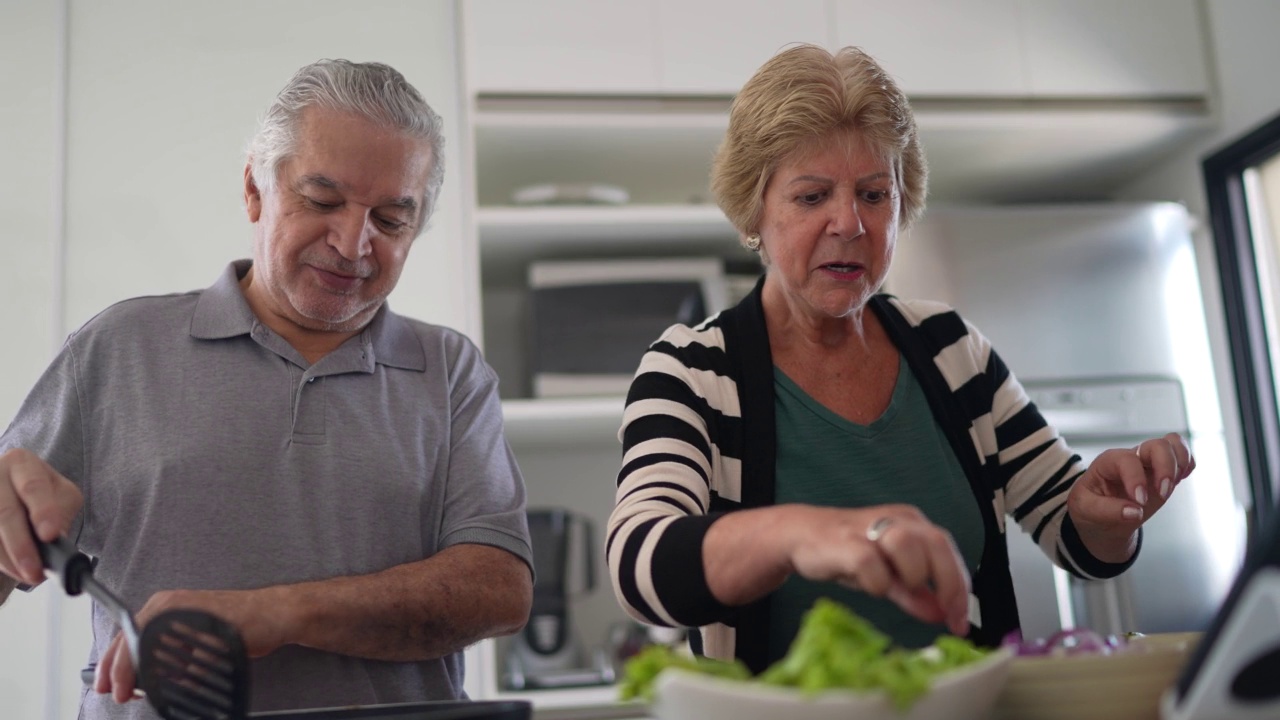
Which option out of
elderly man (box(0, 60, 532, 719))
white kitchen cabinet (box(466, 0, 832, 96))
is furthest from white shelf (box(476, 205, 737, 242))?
elderly man (box(0, 60, 532, 719))

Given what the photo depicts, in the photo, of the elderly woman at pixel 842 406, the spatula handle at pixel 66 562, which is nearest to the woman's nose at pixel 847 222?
the elderly woman at pixel 842 406

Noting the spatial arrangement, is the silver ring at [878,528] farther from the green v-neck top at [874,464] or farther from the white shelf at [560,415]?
the white shelf at [560,415]

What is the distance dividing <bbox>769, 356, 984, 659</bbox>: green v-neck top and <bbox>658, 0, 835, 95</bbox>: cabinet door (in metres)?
1.30

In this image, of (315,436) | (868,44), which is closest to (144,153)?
(315,436)

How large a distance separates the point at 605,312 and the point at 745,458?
1.30 meters

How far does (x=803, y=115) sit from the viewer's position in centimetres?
112

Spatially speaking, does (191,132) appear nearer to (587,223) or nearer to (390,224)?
(587,223)

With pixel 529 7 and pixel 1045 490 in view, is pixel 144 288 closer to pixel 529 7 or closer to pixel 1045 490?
pixel 529 7

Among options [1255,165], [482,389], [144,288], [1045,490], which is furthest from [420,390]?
[1255,165]

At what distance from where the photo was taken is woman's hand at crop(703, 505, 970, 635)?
649 mm

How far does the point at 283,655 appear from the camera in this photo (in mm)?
1075

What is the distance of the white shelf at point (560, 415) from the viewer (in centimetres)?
217

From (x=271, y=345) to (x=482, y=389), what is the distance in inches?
9.2

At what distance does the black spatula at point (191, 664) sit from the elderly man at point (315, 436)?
0.22m
